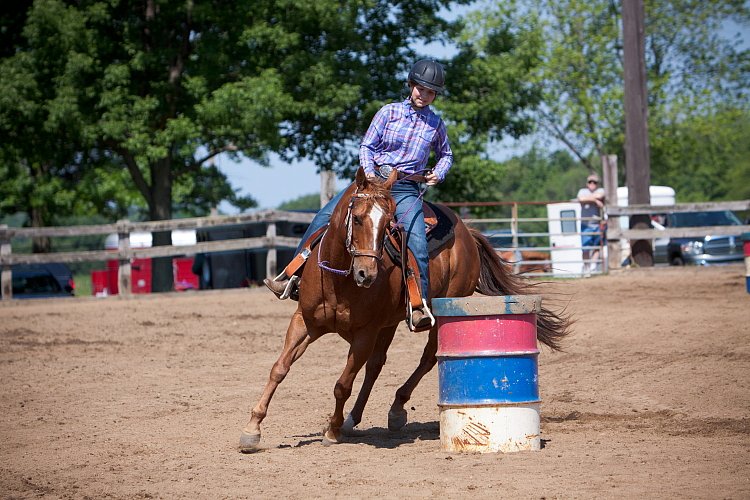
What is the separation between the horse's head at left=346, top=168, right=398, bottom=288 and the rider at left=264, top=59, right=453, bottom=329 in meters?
0.57

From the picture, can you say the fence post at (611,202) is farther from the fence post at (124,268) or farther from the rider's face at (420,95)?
the rider's face at (420,95)

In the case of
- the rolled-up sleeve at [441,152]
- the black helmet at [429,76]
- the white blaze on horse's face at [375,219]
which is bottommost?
the white blaze on horse's face at [375,219]

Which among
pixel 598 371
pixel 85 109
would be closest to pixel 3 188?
pixel 85 109

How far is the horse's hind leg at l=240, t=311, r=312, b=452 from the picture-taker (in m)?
6.60

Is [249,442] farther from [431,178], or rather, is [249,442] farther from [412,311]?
[431,178]

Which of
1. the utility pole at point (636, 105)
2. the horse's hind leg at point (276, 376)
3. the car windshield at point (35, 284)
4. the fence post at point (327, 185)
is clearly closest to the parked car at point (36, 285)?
the car windshield at point (35, 284)

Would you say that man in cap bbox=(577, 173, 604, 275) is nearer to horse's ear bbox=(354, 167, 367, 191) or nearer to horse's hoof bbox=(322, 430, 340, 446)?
horse's hoof bbox=(322, 430, 340, 446)

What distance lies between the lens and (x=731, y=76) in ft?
144

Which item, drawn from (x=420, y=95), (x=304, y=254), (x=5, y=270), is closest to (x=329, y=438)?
(x=304, y=254)

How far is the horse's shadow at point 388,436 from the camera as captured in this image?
7.07 meters

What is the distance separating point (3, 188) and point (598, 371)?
22147 mm

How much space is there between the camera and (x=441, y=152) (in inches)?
309

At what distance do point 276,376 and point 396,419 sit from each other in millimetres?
1148

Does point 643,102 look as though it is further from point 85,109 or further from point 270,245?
point 85,109
